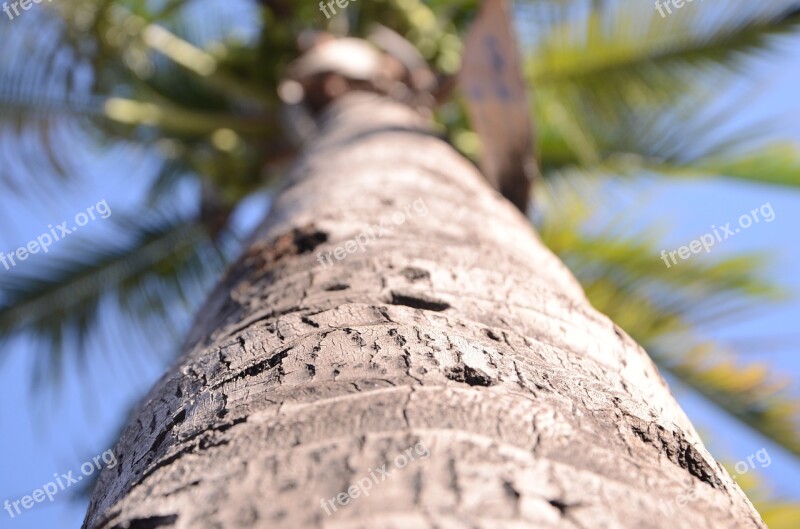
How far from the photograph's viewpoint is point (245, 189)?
425 cm

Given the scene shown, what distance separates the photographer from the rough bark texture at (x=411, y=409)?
2.13 ft

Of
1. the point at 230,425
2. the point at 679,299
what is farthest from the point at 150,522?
the point at 679,299

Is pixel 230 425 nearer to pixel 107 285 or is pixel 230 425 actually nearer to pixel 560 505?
pixel 560 505

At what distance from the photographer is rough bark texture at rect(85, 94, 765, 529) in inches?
25.6

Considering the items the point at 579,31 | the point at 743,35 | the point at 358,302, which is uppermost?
the point at 579,31

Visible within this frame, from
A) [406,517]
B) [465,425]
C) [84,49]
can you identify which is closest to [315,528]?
[406,517]

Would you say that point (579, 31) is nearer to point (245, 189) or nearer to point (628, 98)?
point (628, 98)

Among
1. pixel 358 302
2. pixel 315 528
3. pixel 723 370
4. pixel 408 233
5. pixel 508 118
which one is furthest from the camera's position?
pixel 723 370

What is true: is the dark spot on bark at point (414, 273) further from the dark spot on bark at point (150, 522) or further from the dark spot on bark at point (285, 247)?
the dark spot on bark at point (150, 522)

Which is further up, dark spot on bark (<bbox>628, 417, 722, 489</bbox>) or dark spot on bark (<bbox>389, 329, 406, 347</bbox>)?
dark spot on bark (<bbox>389, 329, 406, 347</bbox>)

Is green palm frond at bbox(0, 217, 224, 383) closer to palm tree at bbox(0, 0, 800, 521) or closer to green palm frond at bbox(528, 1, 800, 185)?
palm tree at bbox(0, 0, 800, 521)

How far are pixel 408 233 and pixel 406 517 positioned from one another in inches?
27.7

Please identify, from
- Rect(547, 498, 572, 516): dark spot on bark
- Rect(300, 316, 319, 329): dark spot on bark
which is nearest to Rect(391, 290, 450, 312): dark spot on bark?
Rect(300, 316, 319, 329): dark spot on bark

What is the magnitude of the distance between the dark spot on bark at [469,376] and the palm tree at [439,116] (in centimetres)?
266
